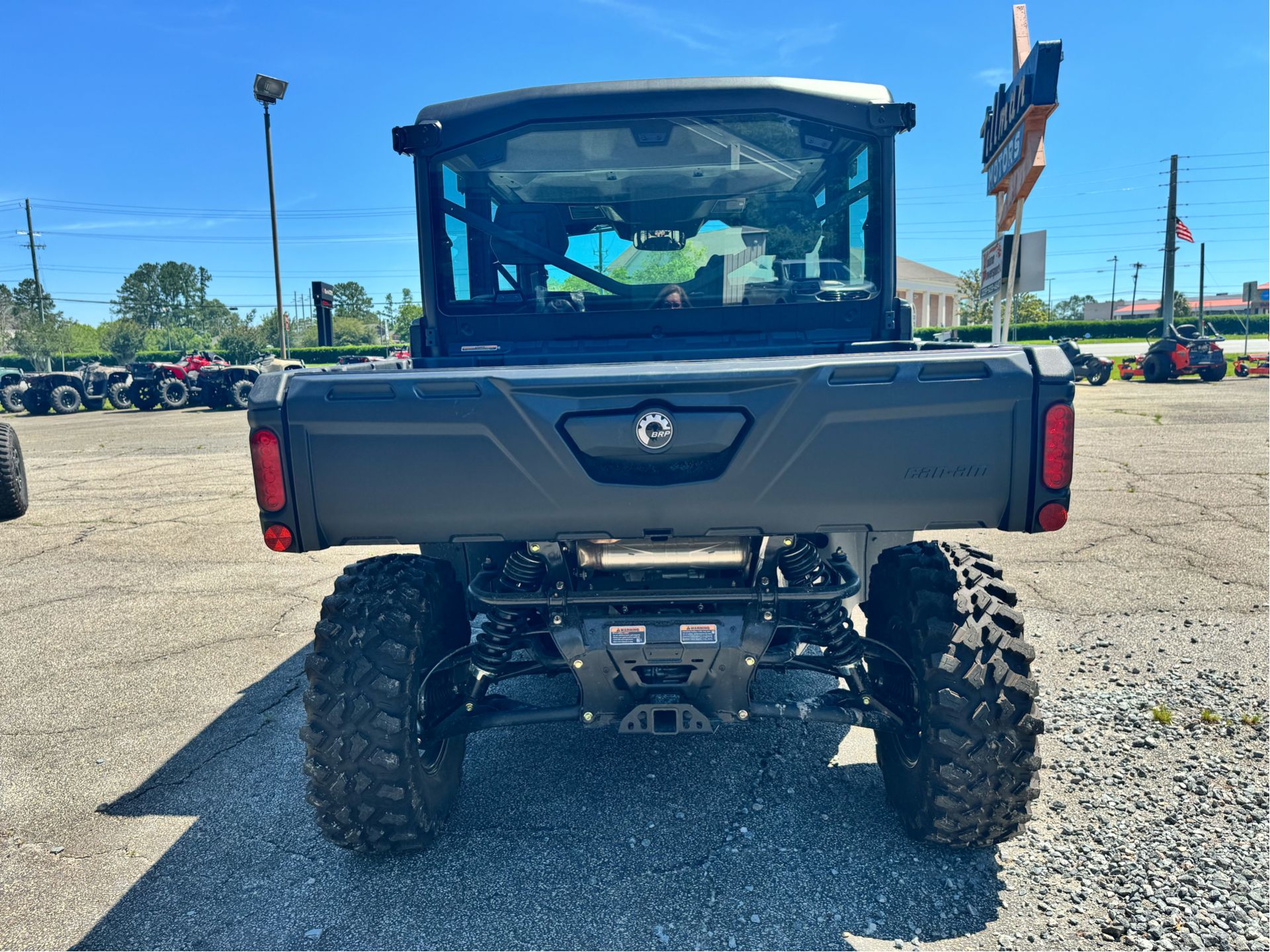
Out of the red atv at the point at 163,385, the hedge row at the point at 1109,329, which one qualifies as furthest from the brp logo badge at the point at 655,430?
the hedge row at the point at 1109,329

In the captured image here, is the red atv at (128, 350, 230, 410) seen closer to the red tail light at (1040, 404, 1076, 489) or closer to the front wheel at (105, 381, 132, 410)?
the front wheel at (105, 381, 132, 410)

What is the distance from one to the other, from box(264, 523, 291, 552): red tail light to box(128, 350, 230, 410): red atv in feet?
94.6

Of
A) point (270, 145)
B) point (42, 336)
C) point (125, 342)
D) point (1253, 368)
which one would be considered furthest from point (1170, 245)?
point (125, 342)

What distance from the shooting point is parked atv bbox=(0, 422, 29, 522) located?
9.16 metres

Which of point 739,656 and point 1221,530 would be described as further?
point 1221,530

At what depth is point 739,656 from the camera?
8.98 feet

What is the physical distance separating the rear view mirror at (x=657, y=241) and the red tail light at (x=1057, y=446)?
1.62 m

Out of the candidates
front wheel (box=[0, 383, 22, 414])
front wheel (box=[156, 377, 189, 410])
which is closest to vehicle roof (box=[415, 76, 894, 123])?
front wheel (box=[156, 377, 189, 410])

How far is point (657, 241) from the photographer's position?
3502 millimetres

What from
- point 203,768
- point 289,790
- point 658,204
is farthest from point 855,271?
point 203,768

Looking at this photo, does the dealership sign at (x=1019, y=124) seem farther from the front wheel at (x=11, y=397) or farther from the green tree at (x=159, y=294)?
the green tree at (x=159, y=294)

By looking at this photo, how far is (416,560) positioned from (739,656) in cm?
122

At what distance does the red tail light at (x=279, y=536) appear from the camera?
2.57 m

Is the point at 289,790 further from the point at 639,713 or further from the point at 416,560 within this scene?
the point at 639,713
